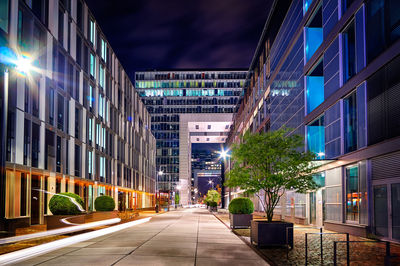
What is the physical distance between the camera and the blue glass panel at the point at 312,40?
1292 inches

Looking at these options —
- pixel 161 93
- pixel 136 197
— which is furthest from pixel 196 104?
pixel 136 197

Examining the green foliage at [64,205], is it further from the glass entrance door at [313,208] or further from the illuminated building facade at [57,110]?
the glass entrance door at [313,208]

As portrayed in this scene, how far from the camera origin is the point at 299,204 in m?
35.5

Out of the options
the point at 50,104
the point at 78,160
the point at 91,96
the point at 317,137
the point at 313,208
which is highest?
the point at 91,96

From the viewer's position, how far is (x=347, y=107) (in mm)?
25297

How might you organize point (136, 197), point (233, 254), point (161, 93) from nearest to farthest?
point (233, 254), point (136, 197), point (161, 93)

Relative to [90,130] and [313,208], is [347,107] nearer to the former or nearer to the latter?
[313,208]

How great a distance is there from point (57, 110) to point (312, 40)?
22.4 metres

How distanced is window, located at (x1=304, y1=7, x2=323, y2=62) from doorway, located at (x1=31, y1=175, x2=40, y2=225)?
2353 cm

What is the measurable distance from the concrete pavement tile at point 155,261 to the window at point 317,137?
19772 mm

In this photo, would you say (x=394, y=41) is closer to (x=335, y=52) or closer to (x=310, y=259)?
(x=335, y=52)

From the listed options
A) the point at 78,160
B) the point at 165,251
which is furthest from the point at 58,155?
the point at 165,251

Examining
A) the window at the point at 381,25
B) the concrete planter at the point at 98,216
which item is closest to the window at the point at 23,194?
the concrete planter at the point at 98,216

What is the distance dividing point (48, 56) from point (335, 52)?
2208 centimetres
